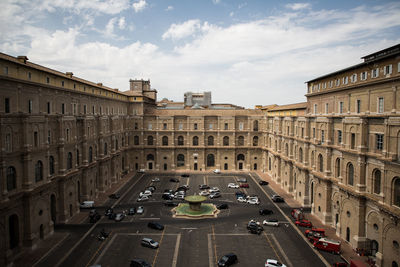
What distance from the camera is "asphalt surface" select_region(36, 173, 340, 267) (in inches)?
1301

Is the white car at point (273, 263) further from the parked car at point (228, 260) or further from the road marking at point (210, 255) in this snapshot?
the road marking at point (210, 255)

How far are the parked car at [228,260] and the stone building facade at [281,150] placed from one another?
15.9 metres

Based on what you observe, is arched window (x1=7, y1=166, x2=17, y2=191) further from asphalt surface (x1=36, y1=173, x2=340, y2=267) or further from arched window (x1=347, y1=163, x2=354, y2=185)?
arched window (x1=347, y1=163, x2=354, y2=185)

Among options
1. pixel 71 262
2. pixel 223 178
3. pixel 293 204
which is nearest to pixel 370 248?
pixel 293 204

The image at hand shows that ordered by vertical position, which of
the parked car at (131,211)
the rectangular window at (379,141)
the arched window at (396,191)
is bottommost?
the parked car at (131,211)

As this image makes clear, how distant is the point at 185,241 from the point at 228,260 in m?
8.34

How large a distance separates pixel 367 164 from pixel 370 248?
33.6 feet

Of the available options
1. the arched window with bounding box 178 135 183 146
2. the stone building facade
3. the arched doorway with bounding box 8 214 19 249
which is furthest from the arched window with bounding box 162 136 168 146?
the arched doorway with bounding box 8 214 19 249

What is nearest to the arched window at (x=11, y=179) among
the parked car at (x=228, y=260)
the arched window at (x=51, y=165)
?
the arched window at (x=51, y=165)

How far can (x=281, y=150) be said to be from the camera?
66.4 metres

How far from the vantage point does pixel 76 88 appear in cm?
4875

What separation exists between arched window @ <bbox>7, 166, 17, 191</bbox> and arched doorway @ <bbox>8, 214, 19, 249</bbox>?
11.6 feet

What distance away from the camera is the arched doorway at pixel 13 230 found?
3312 centimetres

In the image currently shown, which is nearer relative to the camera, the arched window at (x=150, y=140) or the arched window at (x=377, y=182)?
the arched window at (x=377, y=182)
